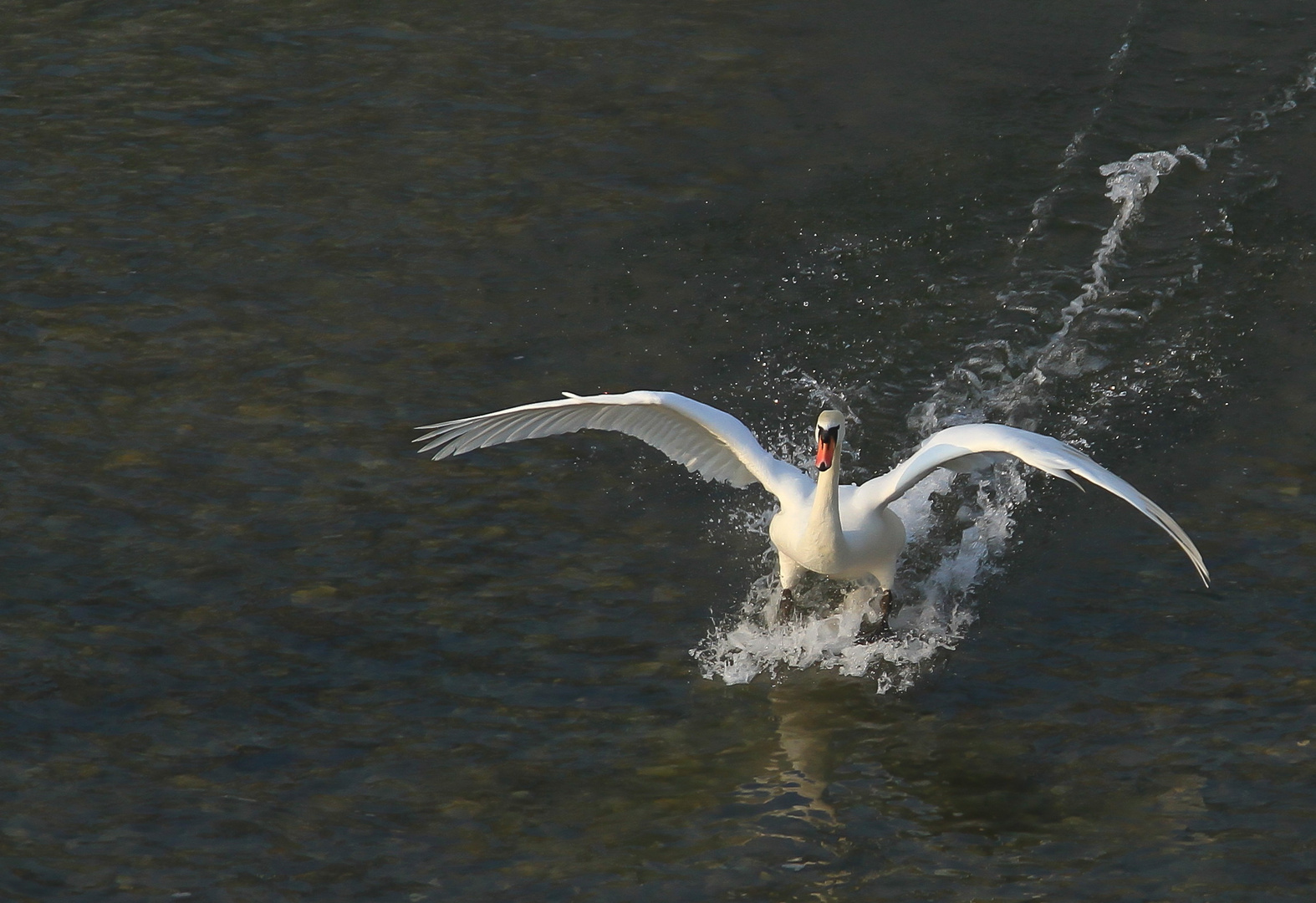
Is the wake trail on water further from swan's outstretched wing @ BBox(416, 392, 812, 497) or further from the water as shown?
swan's outstretched wing @ BBox(416, 392, 812, 497)

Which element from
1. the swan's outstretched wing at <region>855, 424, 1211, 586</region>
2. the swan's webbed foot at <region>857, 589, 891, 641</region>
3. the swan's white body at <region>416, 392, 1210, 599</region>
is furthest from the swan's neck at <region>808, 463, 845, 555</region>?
the swan's webbed foot at <region>857, 589, 891, 641</region>

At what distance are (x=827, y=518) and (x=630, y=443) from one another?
2.44 m

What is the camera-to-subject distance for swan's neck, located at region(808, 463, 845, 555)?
834 cm

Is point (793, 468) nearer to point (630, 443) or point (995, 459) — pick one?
Result: point (995, 459)

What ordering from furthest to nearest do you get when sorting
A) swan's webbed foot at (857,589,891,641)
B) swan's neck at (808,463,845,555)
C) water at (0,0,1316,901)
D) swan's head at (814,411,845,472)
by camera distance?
swan's webbed foot at (857,589,891,641), swan's neck at (808,463,845,555), swan's head at (814,411,845,472), water at (0,0,1316,901)

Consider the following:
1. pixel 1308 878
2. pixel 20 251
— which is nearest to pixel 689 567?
pixel 1308 878

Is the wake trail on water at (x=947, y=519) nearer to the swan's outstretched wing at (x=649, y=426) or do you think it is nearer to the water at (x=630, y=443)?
the water at (x=630, y=443)

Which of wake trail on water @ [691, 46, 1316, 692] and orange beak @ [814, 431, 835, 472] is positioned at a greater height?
orange beak @ [814, 431, 835, 472]

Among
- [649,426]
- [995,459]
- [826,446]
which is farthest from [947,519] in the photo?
[649,426]

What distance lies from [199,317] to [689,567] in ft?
14.6

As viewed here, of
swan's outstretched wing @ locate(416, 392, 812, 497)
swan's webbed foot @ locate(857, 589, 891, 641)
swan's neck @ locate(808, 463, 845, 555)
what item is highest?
swan's outstretched wing @ locate(416, 392, 812, 497)

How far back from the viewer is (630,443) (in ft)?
34.7

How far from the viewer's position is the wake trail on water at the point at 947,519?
8727 mm

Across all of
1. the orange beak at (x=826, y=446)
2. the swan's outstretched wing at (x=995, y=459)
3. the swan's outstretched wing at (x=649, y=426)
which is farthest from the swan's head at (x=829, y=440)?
the swan's outstretched wing at (x=649, y=426)
